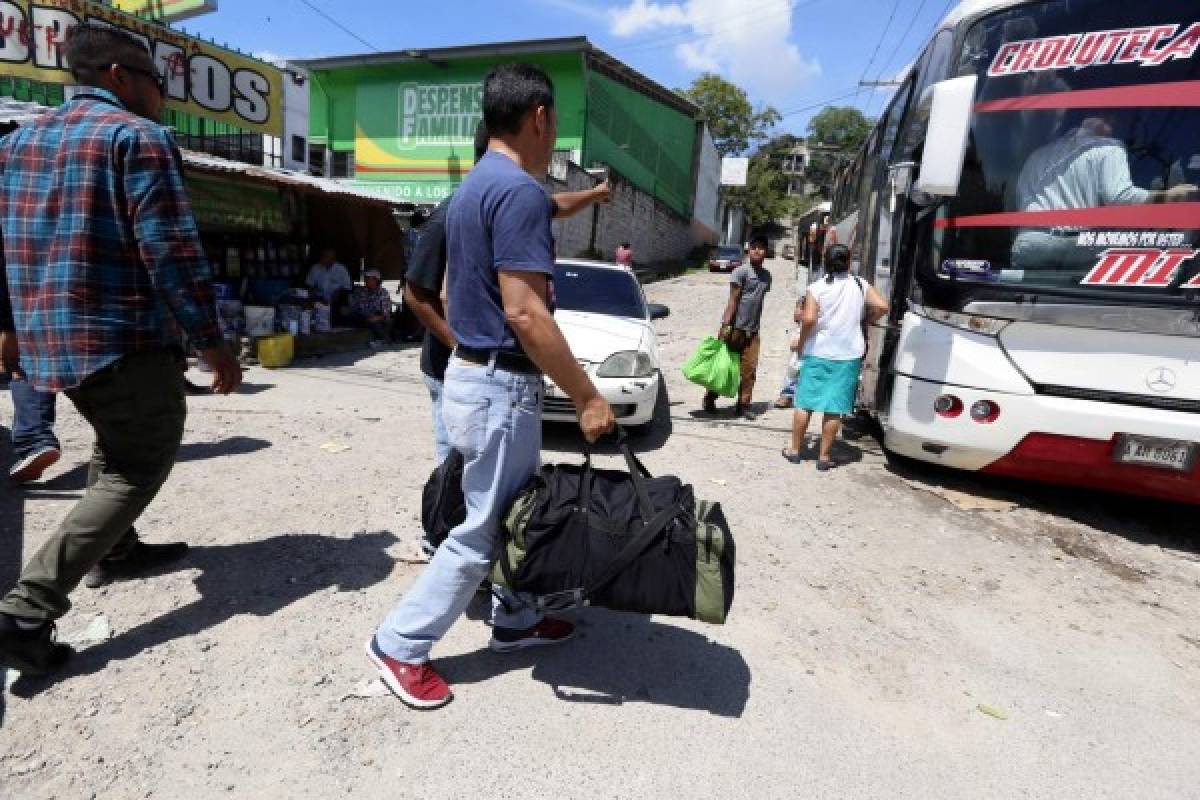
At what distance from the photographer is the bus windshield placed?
4.14 metres

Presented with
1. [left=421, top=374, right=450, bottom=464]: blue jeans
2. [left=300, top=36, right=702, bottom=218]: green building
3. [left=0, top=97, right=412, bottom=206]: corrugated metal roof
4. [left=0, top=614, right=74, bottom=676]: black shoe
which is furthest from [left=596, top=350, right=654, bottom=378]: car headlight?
[left=300, top=36, right=702, bottom=218]: green building

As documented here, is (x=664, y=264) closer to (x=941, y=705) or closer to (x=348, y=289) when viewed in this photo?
(x=348, y=289)

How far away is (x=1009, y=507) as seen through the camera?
16.5 feet

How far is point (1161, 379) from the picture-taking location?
4.20 metres

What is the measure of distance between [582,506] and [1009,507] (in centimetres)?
415

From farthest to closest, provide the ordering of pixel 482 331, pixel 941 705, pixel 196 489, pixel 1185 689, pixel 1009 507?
pixel 1009 507, pixel 196 489, pixel 1185 689, pixel 941 705, pixel 482 331

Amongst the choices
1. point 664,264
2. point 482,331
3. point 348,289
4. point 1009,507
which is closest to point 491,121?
point 482,331

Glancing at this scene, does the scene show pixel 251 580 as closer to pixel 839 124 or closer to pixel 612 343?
pixel 612 343

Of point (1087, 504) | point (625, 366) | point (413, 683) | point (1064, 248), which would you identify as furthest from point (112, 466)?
point (1087, 504)

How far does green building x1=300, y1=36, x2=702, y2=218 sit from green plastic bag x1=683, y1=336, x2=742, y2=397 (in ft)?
38.1

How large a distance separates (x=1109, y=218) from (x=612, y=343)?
137 inches

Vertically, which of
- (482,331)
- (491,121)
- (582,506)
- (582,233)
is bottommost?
(582,506)

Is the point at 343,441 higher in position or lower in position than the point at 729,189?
lower

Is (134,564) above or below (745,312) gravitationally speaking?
below
